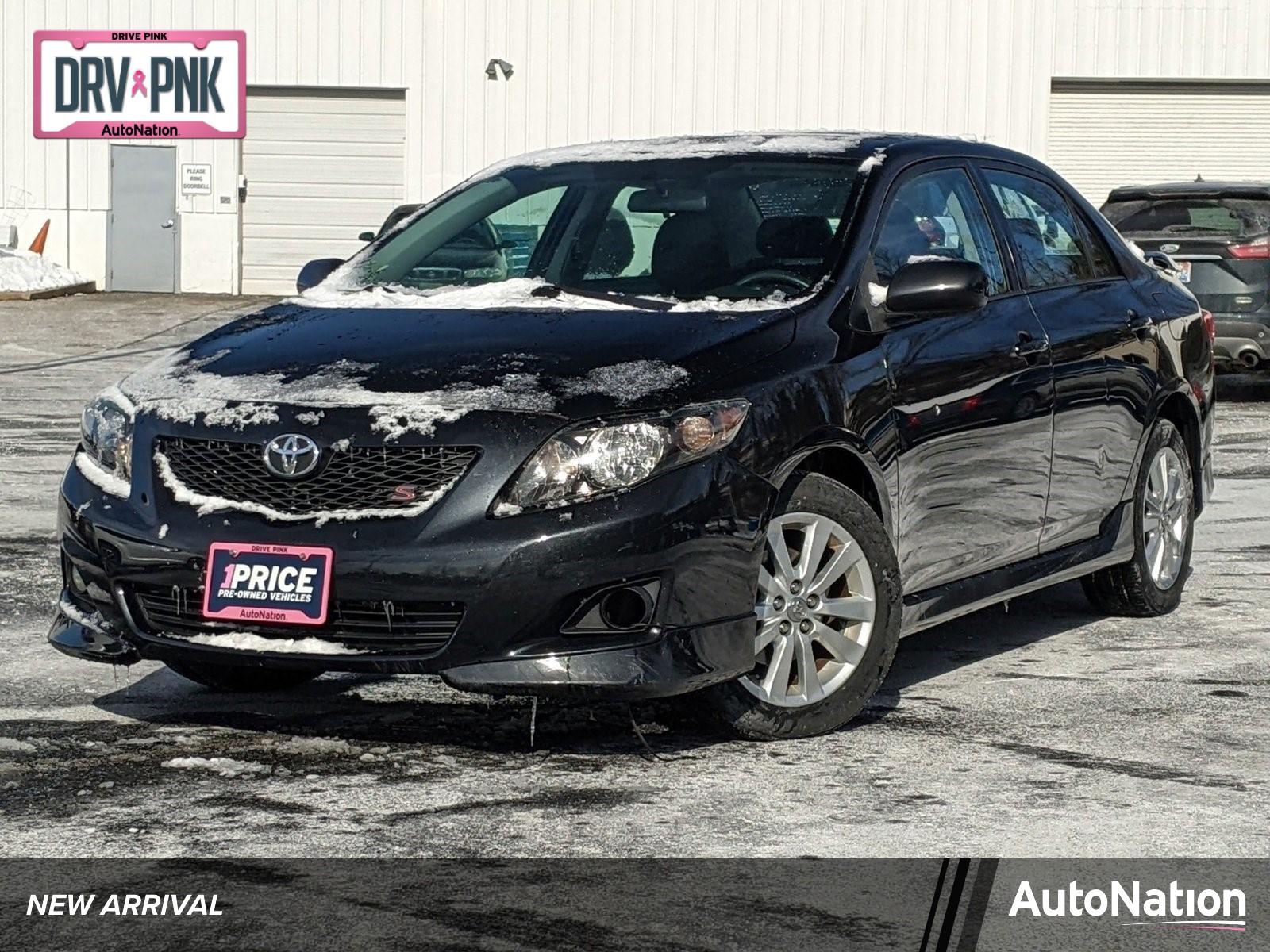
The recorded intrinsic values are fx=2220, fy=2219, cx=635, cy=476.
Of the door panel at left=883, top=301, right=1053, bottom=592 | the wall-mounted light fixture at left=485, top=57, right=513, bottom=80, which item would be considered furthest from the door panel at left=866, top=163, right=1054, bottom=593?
the wall-mounted light fixture at left=485, top=57, right=513, bottom=80

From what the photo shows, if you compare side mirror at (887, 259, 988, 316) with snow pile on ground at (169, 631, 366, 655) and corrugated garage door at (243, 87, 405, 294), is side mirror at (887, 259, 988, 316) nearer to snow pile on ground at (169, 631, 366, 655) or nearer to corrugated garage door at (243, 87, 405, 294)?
snow pile on ground at (169, 631, 366, 655)

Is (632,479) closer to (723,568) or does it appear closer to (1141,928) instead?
(723,568)

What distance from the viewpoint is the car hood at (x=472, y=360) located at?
5.21 m

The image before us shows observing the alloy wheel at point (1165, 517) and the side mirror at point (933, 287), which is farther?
the alloy wheel at point (1165, 517)

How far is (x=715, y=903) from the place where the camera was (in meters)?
4.18

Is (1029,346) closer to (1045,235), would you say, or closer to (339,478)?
(1045,235)

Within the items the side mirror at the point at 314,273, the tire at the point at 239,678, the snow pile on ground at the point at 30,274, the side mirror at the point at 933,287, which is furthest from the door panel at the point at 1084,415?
the snow pile on ground at the point at 30,274

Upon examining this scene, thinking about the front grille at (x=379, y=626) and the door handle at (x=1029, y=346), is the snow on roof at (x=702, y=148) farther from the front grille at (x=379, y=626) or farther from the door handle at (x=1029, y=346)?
the front grille at (x=379, y=626)

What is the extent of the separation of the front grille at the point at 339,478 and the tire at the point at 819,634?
0.86 meters

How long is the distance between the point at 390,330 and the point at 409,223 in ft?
4.41

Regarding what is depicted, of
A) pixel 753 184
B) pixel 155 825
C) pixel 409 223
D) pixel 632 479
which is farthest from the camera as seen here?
pixel 409 223

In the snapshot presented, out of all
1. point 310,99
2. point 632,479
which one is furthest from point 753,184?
point 310,99

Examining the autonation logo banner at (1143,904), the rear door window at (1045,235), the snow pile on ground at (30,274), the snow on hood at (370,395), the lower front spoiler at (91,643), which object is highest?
the rear door window at (1045,235)

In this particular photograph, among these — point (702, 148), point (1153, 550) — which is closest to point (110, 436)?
point (702, 148)
